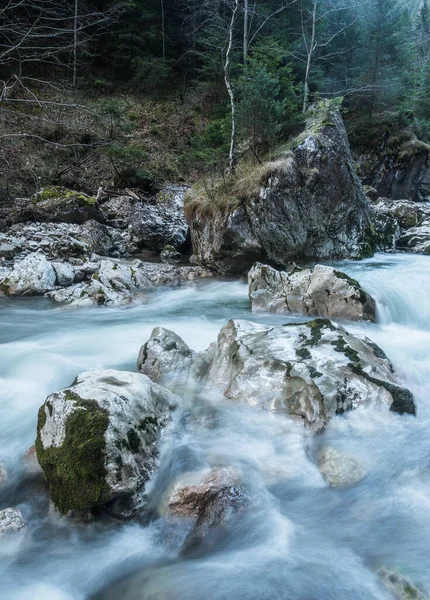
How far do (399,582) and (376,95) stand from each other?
2155 cm

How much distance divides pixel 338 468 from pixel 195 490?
125 cm

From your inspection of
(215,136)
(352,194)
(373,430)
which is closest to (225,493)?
(373,430)

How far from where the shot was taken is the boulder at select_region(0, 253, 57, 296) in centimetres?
891

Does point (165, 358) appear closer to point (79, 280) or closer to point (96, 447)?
point (96, 447)

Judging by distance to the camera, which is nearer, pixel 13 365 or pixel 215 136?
pixel 13 365

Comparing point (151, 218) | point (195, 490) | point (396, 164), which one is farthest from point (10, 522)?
point (396, 164)

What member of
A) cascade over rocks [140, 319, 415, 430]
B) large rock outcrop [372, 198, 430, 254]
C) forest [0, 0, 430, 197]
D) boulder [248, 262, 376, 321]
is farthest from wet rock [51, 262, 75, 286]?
large rock outcrop [372, 198, 430, 254]

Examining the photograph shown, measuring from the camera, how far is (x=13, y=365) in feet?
17.7

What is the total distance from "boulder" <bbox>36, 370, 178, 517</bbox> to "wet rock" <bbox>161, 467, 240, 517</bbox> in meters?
0.25

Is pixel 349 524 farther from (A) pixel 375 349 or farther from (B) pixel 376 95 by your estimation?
(B) pixel 376 95

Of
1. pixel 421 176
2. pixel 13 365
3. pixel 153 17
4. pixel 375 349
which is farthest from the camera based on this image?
pixel 153 17

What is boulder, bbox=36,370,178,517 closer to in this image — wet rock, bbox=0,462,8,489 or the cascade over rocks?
wet rock, bbox=0,462,8,489

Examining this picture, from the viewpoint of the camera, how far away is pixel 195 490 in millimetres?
3029

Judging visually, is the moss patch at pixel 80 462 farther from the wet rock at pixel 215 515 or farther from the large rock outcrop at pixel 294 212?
the large rock outcrop at pixel 294 212
